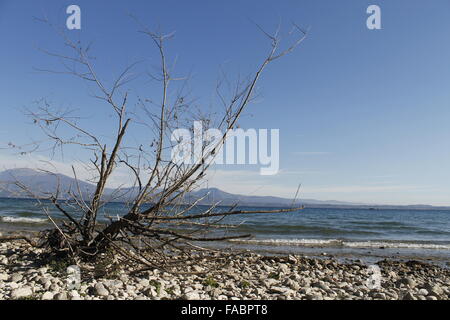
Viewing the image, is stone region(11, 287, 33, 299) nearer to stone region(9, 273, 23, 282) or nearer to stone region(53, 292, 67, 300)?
stone region(53, 292, 67, 300)

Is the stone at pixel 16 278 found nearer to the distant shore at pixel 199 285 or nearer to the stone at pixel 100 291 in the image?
the distant shore at pixel 199 285

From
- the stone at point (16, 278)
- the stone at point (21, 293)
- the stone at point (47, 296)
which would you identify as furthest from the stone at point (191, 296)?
the stone at point (16, 278)

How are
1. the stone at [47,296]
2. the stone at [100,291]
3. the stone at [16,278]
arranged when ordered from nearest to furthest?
the stone at [47,296]
the stone at [100,291]
the stone at [16,278]

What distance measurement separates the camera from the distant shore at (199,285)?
15.4 feet

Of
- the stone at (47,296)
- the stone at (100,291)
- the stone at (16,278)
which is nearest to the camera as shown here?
the stone at (47,296)

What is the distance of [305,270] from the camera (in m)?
8.09

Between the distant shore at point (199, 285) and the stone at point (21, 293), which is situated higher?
the stone at point (21, 293)

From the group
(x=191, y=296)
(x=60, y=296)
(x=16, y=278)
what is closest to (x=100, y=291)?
(x=60, y=296)

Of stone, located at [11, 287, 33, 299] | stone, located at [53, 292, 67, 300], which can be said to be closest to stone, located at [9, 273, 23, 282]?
stone, located at [11, 287, 33, 299]

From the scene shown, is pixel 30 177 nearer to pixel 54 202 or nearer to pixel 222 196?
pixel 54 202

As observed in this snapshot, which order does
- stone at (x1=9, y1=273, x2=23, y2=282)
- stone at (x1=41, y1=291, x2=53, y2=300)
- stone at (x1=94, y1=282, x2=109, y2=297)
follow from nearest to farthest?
stone at (x1=41, y1=291, x2=53, y2=300) < stone at (x1=94, y1=282, x2=109, y2=297) < stone at (x1=9, y1=273, x2=23, y2=282)

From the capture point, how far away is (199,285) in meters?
5.41

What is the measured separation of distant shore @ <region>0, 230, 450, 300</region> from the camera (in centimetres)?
468
